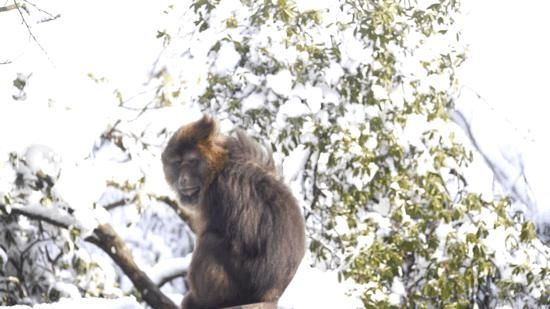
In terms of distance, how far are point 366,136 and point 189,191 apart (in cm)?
266

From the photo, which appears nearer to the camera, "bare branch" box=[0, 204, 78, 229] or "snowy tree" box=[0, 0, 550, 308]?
"bare branch" box=[0, 204, 78, 229]

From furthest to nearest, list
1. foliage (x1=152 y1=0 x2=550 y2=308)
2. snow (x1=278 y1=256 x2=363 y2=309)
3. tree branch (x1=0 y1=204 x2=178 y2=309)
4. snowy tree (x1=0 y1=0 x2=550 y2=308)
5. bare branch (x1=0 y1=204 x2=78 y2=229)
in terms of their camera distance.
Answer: foliage (x1=152 y1=0 x2=550 y2=308) → snowy tree (x1=0 y1=0 x2=550 y2=308) → tree branch (x1=0 y1=204 x2=178 y2=309) → bare branch (x1=0 y1=204 x2=78 y2=229) → snow (x1=278 y1=256 x2=363 y2=309)

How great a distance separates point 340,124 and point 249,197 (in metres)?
2.69

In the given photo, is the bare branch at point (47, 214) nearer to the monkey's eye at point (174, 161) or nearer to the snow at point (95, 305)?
the snow at point (95, 305)

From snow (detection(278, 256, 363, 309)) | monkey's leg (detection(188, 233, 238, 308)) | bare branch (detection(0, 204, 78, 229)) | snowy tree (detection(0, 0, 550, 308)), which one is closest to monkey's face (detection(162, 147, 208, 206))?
monkey's leg (detection(188, 233, 238, 308))

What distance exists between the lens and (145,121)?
537 centimetres

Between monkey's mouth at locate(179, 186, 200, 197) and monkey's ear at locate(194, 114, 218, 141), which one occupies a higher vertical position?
monkey's ear at locate(194, 114, 218, 141)

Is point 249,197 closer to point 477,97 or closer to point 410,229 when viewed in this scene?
point 410,229

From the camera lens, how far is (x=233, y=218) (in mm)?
3629

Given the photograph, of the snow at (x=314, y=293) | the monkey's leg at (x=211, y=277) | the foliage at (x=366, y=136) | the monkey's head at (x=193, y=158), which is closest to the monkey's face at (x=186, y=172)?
the monkey's head at (x=193, y=158)

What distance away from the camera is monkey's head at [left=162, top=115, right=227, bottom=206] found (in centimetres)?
369

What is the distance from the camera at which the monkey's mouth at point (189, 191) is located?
370 cm

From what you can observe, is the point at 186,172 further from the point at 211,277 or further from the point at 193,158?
the point at 211,277

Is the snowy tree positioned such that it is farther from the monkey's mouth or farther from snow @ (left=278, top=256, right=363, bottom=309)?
the monkey's mouth
